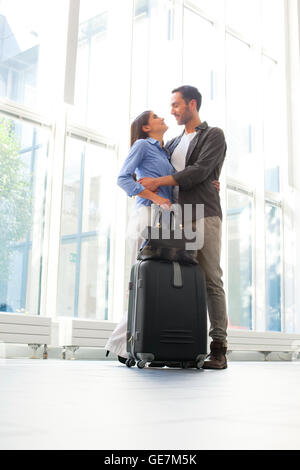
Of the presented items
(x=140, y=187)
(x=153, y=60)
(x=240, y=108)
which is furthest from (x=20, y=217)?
(x=240, y=108)

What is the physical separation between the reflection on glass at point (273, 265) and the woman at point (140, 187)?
4980 mm

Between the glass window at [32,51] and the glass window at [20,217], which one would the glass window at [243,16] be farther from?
the glass window at [20,217]

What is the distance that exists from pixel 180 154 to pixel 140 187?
40 cm

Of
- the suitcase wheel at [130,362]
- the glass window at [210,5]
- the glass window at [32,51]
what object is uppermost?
the glass window at [210,5]

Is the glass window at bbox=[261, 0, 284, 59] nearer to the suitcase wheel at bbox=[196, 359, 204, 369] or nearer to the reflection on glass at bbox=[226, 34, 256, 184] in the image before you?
the reflection on glass at bbox=[226, 34, 256, 184]

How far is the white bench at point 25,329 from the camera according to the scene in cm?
372

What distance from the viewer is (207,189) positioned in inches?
110

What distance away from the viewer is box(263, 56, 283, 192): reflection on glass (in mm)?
7973

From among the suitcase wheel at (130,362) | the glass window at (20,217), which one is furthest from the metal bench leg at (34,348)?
the suitcase wheel at (130,362)

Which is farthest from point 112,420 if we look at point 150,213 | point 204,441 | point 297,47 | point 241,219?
point 297,47

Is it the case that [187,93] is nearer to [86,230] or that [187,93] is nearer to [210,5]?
[86,230]

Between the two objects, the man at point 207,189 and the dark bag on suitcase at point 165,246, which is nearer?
the dark bag on suitcase at point 165,246
